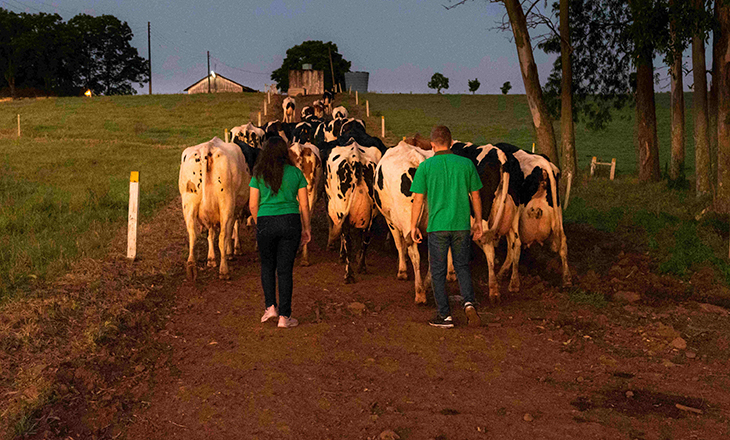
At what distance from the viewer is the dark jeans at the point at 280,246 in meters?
6.99

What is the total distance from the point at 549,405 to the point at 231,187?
6462 mm

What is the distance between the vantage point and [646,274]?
9.46 m

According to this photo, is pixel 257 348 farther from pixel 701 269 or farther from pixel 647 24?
pixel 647 24

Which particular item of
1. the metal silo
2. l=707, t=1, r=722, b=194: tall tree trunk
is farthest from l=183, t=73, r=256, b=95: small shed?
l=707, t=1, r=722, b=194: tall tree trunk

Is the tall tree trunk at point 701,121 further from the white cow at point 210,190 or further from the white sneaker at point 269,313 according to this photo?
the white sneaker at point 269,313

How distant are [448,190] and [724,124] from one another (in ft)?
27.9

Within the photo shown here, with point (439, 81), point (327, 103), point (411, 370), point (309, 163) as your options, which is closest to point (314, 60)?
point (439, 81)

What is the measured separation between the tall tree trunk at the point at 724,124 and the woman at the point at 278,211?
965 cm

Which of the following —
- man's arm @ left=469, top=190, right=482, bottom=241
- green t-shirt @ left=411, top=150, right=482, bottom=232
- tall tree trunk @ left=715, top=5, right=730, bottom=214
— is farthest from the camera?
tall tree trunk @ left=715, top=5, right=730, bottom=214

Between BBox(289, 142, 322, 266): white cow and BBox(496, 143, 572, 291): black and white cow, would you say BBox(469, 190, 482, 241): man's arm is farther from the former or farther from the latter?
BBox(289, 142, 322, 266): white cow

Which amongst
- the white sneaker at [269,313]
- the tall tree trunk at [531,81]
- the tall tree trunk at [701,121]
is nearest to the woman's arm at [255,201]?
the white sneaker at [269,313]

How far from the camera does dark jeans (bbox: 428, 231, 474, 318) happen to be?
710 centimetres

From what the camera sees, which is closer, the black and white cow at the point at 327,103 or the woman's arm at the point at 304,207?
the woman's arm at the point at 304,207

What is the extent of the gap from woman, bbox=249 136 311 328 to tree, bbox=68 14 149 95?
3060 inches
